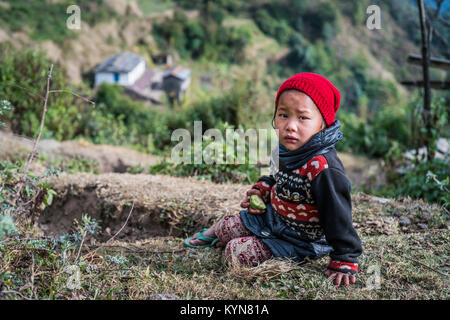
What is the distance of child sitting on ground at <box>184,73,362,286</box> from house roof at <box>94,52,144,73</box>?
1195 centimetres

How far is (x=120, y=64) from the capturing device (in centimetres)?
1348

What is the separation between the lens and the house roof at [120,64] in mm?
13156

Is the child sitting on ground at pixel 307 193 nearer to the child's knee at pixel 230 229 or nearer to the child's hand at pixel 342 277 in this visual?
the child's hand at pixel 342 277

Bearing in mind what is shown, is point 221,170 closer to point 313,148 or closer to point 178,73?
point 313,148

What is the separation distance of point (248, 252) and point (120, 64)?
498 inches

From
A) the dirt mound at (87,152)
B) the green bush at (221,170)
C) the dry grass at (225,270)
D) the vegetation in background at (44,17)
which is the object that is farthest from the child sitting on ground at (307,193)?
the vegetation in background at (44,17)

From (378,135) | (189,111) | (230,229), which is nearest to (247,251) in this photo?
(230,229)

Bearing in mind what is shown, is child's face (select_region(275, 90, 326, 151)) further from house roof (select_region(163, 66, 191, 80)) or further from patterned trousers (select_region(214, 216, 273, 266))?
house roof (select_region(163, 66, 191, 80))

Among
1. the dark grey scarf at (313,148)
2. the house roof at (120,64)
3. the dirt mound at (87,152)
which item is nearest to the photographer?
the dark grey scarf at (313,148)

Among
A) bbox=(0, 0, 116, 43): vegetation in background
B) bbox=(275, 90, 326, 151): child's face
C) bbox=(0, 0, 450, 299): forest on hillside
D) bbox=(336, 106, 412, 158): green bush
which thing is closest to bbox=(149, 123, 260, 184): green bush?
bbox=(0, 0, 450, 299): forest on hillside

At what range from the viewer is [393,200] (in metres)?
3.49

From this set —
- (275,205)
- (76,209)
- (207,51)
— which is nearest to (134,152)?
(76,209)

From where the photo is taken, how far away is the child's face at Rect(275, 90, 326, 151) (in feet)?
6.57

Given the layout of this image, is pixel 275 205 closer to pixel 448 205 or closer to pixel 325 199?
pixel 325 199
